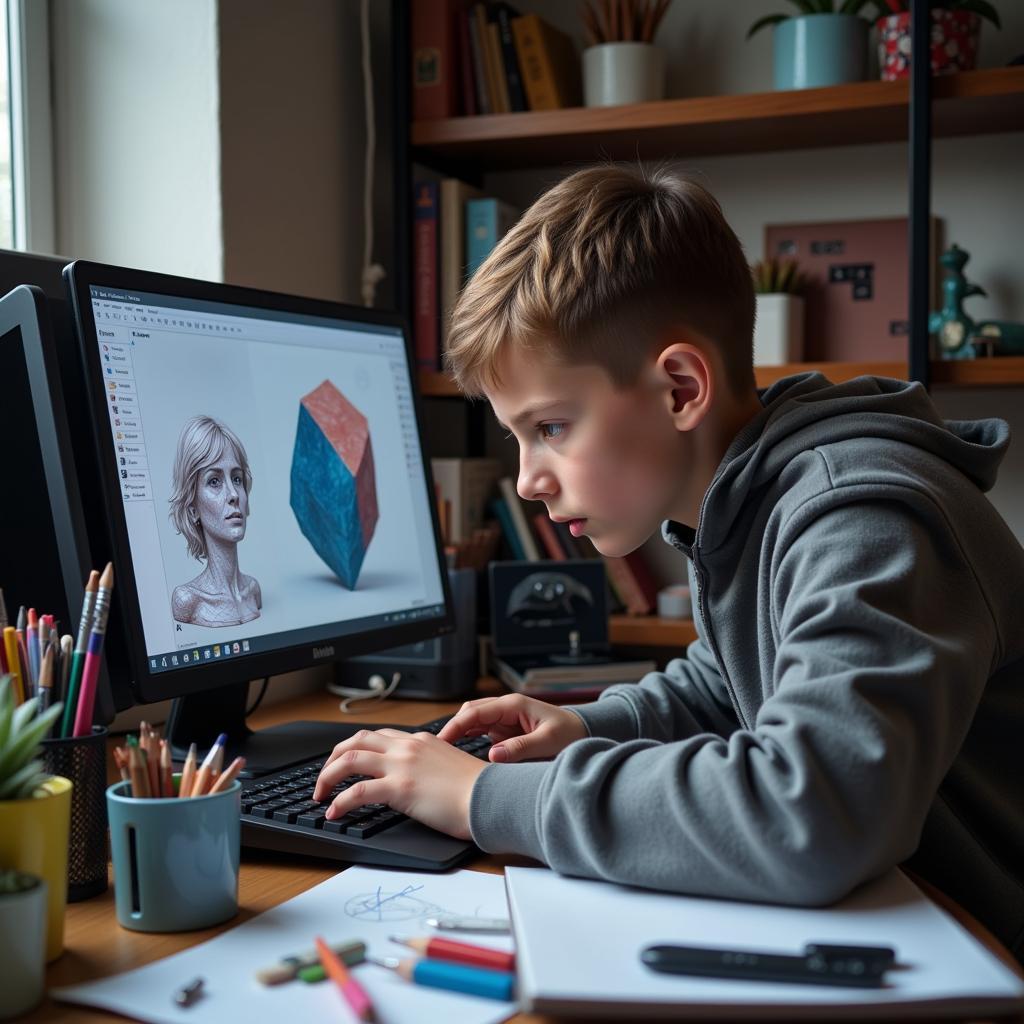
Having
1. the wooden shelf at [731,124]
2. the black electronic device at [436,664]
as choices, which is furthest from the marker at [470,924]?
the wooden shelf at [731,124]

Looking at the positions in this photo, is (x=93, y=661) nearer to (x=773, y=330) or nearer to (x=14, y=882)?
(x=14, y=882)

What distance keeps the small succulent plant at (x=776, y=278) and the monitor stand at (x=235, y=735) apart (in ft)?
3.63

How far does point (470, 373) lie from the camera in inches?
A: 39.6

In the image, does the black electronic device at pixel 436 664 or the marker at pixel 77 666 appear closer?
the marker at pixel 77 666

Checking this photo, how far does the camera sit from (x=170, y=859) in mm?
684

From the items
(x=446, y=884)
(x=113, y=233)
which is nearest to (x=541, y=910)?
(x=446, y=884)

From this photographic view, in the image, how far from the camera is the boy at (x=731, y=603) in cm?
66

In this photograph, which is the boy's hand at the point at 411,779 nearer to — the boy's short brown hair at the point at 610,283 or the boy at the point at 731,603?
the boy at the point at 731,603

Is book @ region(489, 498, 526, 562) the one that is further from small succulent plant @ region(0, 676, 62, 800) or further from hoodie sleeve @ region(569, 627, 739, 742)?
small succulent plant @ region(0, 676, 62, 800)

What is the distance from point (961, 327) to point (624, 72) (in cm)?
67

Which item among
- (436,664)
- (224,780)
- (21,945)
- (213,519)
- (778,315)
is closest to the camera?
(21,945)

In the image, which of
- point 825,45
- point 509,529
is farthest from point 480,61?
point 509,529

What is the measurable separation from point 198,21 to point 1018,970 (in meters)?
1.43

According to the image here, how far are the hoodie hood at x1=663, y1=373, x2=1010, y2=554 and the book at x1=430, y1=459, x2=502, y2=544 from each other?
1.02 m
